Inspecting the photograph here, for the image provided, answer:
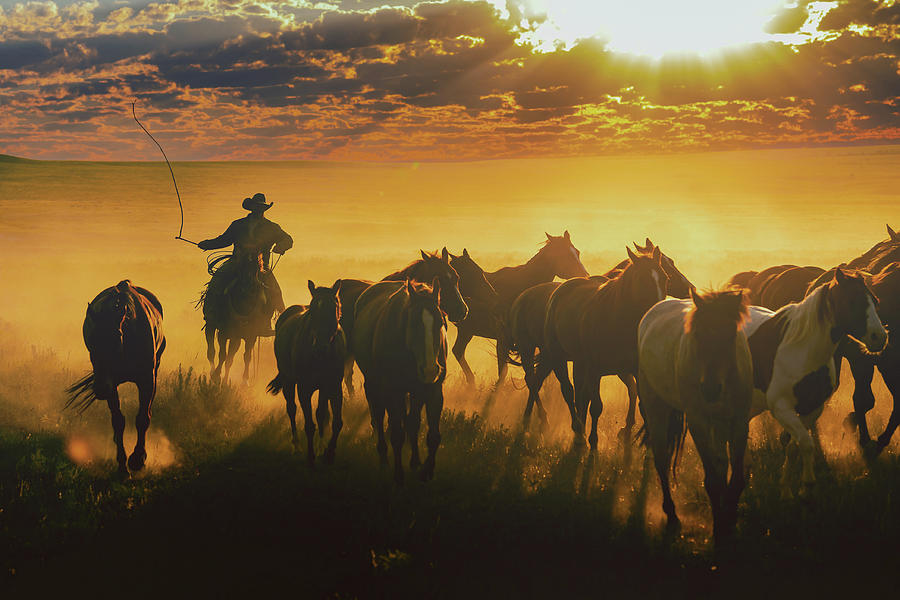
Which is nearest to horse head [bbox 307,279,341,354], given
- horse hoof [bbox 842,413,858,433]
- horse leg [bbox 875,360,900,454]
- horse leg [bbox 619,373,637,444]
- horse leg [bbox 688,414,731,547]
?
horse leg [bbox 619,373,637,444]

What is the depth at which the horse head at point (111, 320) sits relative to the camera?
812cm

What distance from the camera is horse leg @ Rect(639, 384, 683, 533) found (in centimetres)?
662

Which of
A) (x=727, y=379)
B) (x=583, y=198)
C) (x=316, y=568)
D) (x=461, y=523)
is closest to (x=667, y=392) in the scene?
(x=727, y=379)

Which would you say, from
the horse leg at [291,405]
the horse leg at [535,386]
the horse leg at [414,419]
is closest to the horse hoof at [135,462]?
the horse leg at [291,405]

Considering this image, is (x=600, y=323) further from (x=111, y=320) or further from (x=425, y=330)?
(x=111, y=320)

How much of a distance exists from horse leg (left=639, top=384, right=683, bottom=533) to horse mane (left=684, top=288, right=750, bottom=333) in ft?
4.23

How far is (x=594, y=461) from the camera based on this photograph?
8336mm

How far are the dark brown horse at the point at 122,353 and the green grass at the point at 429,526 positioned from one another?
557mm

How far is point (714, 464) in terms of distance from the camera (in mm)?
6160

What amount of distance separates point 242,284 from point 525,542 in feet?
26.2

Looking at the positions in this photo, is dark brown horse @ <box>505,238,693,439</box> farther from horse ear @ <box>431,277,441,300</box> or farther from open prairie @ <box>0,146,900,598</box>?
horse ear @ <box>431,277,441,300</box>

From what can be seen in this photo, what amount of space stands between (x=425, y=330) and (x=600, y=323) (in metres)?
2.50

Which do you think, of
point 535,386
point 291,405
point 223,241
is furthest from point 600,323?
point 223,241

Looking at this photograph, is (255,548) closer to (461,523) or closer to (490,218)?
(461,523)
